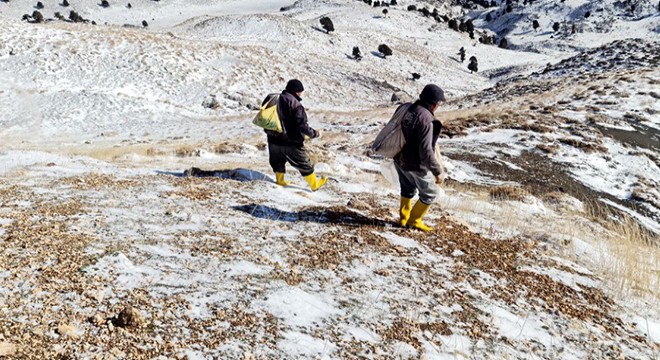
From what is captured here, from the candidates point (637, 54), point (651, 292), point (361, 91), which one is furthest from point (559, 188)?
point (637, 54)

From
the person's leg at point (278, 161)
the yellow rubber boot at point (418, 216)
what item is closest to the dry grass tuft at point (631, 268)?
the yellow rubber boot at point (418, 216)

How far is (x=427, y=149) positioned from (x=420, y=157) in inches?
6.5

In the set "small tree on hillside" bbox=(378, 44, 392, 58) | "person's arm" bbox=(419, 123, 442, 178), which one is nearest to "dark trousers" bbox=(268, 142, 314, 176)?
"person's arm" bbox=(419, 123, 442, 178)

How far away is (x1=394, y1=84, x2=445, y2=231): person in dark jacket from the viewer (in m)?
5.86

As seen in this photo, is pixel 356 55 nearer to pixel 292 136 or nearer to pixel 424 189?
pixel 292 136

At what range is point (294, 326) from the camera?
3.49 metres

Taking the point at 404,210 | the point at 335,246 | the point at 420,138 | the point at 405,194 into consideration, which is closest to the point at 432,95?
the point at 420,138

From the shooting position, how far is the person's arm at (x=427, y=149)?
19.2ft

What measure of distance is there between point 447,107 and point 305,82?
10920mm

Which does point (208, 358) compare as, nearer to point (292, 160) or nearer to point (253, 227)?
point (253, 227)

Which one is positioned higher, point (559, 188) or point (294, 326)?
point (294, 326)

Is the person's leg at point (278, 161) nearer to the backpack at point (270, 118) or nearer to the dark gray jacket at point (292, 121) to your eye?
the dark gray jacket at point (292, 121)

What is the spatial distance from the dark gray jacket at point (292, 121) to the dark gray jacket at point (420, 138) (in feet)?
7.69

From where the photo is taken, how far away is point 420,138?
19.5ft
